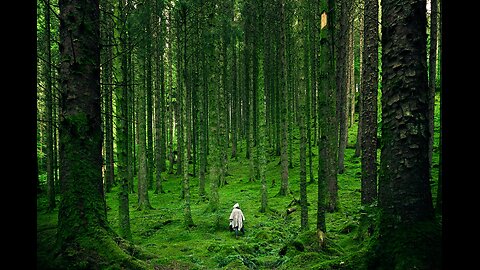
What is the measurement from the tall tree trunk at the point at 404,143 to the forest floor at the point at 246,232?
2.96ft

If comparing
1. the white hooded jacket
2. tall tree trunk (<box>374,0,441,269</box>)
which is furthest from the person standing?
tall tree trunk (<box>374,0,441,269</box>)

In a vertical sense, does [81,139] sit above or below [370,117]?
below

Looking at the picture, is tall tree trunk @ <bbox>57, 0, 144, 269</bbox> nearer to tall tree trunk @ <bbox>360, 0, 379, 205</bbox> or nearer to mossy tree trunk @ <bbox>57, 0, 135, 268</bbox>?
mossy tree trunk @ <bbox>57, 0, 135, 268</bbox>

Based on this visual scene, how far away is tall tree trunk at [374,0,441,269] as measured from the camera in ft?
12.1

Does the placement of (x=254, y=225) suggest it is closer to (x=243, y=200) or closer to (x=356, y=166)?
(x=243, y=200)

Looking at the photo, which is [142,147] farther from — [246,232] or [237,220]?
[246,232]

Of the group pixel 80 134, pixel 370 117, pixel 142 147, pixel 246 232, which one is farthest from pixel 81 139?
pixel 142 147

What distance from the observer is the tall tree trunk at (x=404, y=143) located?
3.69 metres

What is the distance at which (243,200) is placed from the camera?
65.3 ft

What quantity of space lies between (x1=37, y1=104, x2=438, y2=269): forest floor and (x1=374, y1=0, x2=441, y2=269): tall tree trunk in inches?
35.5

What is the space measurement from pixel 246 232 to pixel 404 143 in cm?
1093

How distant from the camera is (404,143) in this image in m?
3.80
